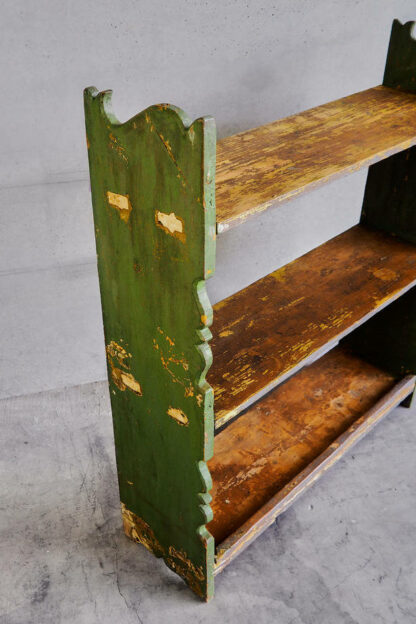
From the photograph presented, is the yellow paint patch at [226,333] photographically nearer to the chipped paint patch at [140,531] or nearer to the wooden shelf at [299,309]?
the wooden shelf at [299,309]

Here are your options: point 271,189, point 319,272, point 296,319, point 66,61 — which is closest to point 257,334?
point 296,319

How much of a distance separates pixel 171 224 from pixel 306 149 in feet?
2.12

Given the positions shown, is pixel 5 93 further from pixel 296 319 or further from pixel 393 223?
pixel 393 223

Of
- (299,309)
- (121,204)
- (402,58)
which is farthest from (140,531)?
(402,58)

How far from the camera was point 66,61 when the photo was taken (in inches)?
93.6

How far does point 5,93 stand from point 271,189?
4.29ft

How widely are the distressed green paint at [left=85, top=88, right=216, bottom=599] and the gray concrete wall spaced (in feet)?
2.89

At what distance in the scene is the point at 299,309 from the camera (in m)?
2.36

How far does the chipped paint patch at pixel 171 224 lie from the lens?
1518 millimetres

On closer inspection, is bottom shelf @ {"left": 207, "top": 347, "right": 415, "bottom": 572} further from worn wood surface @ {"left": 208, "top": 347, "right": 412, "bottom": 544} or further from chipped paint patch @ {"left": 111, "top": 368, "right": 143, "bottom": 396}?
chipped paint patch @ {"left": 111, "top": 368, "right": 143, "bottom": 396}

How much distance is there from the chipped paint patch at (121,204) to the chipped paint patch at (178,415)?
23.1 inches

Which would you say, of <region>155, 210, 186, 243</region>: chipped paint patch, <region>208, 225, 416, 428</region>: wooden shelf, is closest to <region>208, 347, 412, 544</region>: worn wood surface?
<region>208, 225, 416, 428</region>: wooden shelf

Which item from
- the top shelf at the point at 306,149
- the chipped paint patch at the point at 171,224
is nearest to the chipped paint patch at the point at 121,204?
the chipped paint patch at the point at 171,224

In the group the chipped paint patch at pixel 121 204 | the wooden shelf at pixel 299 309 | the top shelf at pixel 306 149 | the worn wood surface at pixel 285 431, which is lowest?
the worn wood surface at pixel 285 431
